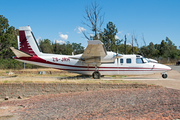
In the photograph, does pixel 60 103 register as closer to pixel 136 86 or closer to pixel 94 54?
pixel 136 86

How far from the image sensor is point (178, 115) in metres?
4.00

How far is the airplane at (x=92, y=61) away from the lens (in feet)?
46.0

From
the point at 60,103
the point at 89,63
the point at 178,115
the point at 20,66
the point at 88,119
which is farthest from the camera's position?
the point at 20,66

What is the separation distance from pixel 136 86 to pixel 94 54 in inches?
228

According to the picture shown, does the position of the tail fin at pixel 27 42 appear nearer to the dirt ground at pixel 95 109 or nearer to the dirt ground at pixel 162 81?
the dirt ground at pixel 95 109

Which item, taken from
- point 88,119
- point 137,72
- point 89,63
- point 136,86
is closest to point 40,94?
point 88,119

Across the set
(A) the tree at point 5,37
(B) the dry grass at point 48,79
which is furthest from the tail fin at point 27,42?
(A) the tree at point 5,37

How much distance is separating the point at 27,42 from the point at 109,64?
343 inches

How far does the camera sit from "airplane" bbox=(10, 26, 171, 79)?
14.0m

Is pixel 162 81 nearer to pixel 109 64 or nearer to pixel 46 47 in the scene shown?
pixel 109 64

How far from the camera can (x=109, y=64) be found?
570 inches


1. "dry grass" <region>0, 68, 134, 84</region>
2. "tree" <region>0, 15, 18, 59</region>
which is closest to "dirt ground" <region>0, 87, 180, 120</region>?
"dry grass" <region>0, 68, 134, 84</region>

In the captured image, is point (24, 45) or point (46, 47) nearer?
point (24, 45)

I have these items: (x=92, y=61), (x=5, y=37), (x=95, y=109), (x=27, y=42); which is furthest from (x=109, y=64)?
(x=5, y=37)
